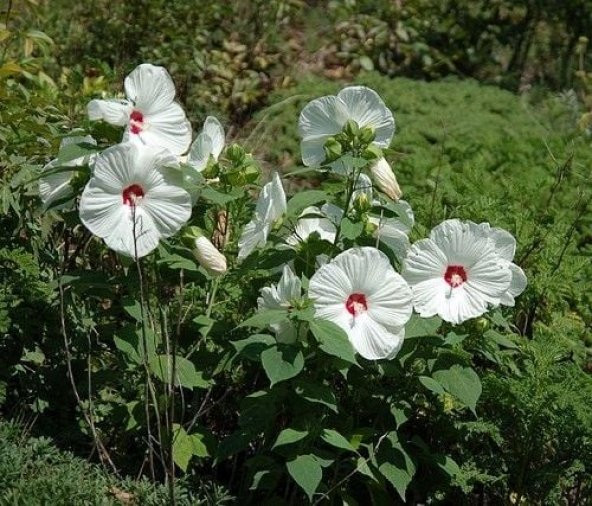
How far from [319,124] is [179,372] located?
0.82m

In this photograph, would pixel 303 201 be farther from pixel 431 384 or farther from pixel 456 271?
pixel 431 384

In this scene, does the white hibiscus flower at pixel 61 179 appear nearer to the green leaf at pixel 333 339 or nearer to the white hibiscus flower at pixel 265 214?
the white hibiscus flower at pixel 265 214

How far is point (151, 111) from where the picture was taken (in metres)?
3.30

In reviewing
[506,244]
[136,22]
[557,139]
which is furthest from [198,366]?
[136,22]

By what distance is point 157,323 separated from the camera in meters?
3.80

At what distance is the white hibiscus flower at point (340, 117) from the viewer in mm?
3236

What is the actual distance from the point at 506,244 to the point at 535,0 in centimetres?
643

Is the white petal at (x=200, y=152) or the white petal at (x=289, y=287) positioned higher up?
the white petal at (x=200, y=152)

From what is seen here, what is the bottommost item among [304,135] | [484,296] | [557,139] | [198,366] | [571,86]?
[571,86]

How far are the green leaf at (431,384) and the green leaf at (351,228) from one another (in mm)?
443

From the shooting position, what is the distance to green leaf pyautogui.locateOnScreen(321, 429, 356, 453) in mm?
3201

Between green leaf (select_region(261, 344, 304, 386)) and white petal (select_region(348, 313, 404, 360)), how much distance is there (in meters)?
0.16

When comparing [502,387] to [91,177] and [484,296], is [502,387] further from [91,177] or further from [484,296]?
[91,177]

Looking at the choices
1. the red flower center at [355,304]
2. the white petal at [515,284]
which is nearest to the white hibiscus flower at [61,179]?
the red flower center at [355,304]
